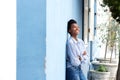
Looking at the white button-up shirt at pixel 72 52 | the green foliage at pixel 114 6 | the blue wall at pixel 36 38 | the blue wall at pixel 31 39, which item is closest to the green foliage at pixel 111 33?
the white button-up shirt at pixel 72 52

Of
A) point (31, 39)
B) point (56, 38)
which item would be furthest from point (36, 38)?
point (56, 38)

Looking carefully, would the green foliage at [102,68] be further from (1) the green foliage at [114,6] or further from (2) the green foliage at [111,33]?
(1) the green foliage at [114,6]

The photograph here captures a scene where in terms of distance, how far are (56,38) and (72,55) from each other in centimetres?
99

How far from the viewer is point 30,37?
3.33m

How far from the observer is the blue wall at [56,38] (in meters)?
3.65

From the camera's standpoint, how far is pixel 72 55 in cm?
508

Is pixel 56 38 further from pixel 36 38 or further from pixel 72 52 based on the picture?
pixel 72 52

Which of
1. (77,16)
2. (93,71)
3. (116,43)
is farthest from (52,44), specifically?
(116,43)

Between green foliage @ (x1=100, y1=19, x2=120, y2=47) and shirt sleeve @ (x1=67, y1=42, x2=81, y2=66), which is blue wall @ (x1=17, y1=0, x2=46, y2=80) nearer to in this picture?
shirt sleeve @ (x1=67, y1=42, x2=81, y2=66)

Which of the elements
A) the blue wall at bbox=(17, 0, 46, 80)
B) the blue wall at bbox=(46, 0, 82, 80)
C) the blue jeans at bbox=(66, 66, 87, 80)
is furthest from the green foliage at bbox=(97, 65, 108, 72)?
the blue wall at bbox=(17, 0, 46, 80)

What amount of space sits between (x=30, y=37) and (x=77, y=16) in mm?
3331

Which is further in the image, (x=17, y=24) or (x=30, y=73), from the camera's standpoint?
(x=30, y=73)

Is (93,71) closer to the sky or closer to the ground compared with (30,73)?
closer to the ground
